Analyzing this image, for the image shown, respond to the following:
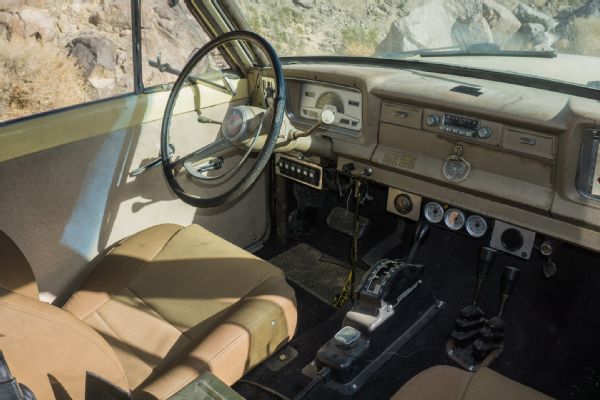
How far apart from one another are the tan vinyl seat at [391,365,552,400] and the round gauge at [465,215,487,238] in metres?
0.91

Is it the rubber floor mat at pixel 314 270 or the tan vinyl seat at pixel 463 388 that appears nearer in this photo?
the tan vinyl seat at pixel 463 388

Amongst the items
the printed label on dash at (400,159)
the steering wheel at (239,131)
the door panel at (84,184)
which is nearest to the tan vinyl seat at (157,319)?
the door panel at (84,184)

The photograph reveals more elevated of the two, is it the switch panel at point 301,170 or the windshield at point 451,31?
the windshield at point 451,31

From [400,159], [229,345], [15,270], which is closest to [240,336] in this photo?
[229,345]

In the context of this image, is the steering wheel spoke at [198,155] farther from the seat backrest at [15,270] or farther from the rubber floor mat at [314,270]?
the rubber floor mat at [314,270]

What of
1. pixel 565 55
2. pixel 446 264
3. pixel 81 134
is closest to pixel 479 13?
pixel 565 55

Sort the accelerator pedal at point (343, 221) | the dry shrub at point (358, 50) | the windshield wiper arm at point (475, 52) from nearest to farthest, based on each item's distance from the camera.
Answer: the windshield wiper arm at point (475, 52)
the dry shrub at point (358, 50)
the accelerator pedal at point (343, 221)

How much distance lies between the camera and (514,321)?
2.56m

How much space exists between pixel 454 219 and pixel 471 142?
16.5 inches

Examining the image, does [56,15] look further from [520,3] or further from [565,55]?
[565,55]

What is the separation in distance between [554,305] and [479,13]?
4.57ft

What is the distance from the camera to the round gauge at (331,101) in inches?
101

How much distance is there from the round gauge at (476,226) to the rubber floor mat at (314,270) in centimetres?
75

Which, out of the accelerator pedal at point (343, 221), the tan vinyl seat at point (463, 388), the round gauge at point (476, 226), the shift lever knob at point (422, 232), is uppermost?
the round gauge at point (476, 226)
